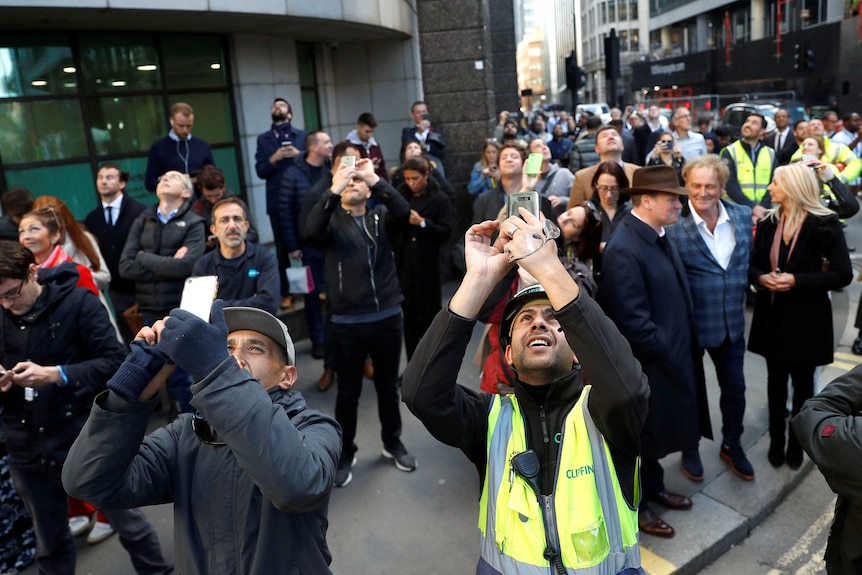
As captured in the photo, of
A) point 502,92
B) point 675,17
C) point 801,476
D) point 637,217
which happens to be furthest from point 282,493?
point 675,17

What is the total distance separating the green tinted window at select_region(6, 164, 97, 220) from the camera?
7664 millimetres

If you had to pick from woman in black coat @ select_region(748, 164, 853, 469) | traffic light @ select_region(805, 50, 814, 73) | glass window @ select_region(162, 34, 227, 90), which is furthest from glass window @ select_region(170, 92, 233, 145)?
traffic light @ select_region(805, 50, 814, 73)

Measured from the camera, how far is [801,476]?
480cm

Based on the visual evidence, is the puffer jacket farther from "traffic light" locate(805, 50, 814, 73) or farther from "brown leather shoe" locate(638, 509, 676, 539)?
"traffic light" locate(805, 50, 814, 73)

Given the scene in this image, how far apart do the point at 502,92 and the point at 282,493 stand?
24.6 m

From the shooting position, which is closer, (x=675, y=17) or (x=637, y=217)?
(x=637, y=217)

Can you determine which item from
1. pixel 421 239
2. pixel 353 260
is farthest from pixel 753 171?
pixel 353 260

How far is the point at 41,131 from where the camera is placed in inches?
305

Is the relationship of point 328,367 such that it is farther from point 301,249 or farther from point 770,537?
point 770,537

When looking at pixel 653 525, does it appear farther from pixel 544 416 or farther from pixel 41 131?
pixel 41 131

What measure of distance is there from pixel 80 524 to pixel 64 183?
16.0 ft

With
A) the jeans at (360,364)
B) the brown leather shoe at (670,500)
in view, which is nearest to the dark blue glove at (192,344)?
the jeans at (360,364)

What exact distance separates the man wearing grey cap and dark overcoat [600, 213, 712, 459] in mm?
2156

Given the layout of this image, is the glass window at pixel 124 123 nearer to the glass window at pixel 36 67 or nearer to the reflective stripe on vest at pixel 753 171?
the glass window at pixel 36 67
